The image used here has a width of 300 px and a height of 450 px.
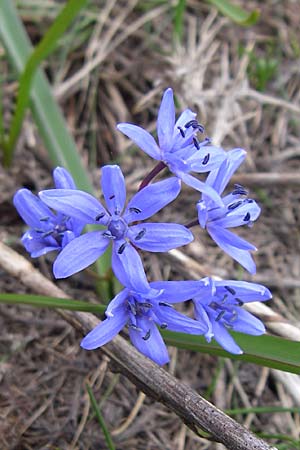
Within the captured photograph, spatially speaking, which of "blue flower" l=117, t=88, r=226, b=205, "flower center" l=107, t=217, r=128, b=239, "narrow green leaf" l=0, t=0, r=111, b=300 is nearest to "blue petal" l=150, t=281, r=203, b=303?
"flower center" l=107, t=217, r=128, b=239

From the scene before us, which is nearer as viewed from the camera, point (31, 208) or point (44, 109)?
point (31, 208)

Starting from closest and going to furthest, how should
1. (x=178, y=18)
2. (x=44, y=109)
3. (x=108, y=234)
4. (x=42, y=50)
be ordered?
(x=108, y=234) → (x=42, y=50) → (x=44, y=109) → (x=178, y=18)

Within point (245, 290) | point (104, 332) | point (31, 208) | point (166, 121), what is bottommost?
point (245, 290)

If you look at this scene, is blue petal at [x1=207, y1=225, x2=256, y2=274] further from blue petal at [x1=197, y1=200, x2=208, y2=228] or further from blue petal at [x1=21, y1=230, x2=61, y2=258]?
blue petal at [x1=21, y1=230, x2=61, y2=258]

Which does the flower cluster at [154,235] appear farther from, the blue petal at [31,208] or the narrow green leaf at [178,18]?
the narrow green leaf at [178,18]

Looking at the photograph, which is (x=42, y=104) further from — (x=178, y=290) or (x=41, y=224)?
(x=178, y=290)

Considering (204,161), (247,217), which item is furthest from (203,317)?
(204,161)

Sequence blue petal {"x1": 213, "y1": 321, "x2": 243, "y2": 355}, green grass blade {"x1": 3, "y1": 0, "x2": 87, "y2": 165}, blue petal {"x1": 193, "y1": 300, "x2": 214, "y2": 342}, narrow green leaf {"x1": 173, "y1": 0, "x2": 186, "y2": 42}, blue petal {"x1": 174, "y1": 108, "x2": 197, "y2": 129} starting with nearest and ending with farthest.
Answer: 1. blue petal {"x1": 193, "y1": 300, "x2": 214, "y2": 342}
2. blue petal {"x1": 213, "y1": 321, "x2": 243, "y2": 355}
3. blue petal {"x1": 174, "y1": 108, "x2": 197, "y2": 129}
4. green grass blade {"x1": 3, "y1": 0, "x2": 87, "y2": 165}
5. narrow green leaf {"x1": 173, "y1": 0, "x2": 186, "y2": 42}
